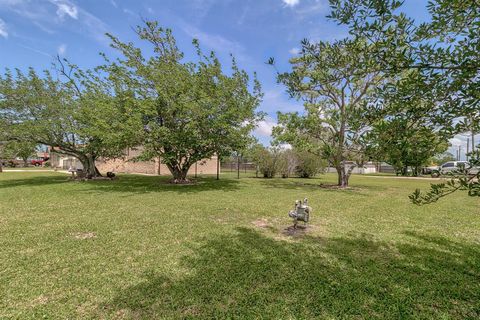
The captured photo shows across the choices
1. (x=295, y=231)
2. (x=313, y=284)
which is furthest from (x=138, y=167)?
(x=313, y=284)

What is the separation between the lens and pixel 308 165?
24.9m

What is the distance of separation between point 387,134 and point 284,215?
17.7ft

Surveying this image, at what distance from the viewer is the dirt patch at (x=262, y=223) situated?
609 cm

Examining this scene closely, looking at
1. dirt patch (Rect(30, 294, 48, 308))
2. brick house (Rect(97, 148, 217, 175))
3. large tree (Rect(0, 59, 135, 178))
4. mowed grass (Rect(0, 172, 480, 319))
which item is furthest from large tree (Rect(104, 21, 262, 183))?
brick house (Rect(97, 148, 217, 175))

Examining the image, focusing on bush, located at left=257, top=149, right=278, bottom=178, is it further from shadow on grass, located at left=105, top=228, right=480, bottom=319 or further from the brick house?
shadow on grass, located at left=105, top=228, right=480, bottom=319

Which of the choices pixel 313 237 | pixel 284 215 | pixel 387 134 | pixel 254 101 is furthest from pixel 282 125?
pixel 387 134

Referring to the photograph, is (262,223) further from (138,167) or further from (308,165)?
(138,167)

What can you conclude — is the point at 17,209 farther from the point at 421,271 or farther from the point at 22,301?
the point at 421,271

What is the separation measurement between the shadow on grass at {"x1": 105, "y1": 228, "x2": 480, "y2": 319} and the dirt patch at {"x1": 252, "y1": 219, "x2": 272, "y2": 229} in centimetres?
122

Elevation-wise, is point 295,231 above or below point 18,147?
below

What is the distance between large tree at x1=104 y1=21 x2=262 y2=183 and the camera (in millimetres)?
12336

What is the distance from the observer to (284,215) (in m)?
→ 7.32

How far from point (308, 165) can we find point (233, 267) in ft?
72.6

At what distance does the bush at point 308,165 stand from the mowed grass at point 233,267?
57.1 feet
